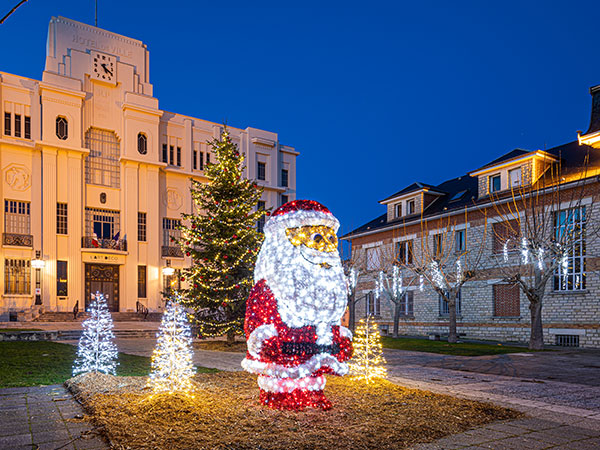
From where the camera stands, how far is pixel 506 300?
25.6 metres

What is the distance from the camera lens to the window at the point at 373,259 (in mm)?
33750

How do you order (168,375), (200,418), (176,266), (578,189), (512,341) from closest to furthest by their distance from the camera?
(200,418)
(168,375)
(578,189)
(512,341)
(176,266)

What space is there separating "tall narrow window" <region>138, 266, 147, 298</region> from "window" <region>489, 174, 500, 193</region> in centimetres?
2523

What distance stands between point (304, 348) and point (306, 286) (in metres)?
0.89

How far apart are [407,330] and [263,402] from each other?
2604 cm

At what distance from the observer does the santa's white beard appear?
689cm

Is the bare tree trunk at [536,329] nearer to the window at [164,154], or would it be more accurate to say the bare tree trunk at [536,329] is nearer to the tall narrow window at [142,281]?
the tall narrow window at [142,281]

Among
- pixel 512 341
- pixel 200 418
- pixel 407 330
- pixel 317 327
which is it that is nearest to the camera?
pixel 200 418

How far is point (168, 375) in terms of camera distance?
7793 millimetres

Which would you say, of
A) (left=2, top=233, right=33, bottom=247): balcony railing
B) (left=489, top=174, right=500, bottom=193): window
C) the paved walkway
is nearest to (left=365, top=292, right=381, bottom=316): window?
(left=489, top=174, right=500, bottom=193): window

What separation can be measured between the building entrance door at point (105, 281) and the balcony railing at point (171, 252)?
12.2ft

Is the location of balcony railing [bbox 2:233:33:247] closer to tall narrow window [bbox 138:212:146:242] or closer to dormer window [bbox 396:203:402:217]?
tall narrow window [bbox 138:212:146:242]

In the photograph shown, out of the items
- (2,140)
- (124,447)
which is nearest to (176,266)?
(2,140)

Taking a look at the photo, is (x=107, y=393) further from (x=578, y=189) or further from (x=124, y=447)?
(x=578, y=189)
